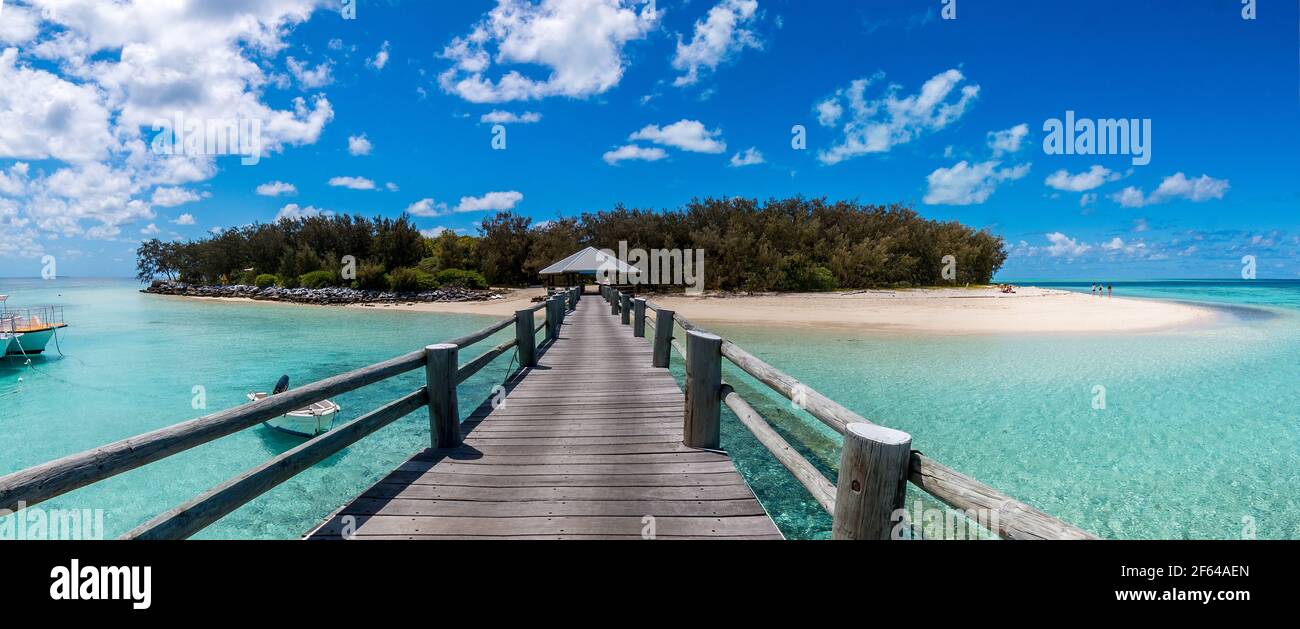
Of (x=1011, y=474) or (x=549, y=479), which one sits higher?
(x=549, y=479)

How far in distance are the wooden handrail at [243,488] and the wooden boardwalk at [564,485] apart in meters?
0.39

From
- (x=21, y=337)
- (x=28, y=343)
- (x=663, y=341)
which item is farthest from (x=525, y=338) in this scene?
(x=28, y=343)

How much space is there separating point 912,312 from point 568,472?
2597cm

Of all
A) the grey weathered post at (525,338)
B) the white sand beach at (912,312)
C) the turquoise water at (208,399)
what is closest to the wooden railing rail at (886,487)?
the turquoise water at (208,399)

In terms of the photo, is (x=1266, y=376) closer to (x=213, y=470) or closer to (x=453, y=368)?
(x=453, y=368)

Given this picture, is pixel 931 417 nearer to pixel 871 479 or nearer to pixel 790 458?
pixel 790 458

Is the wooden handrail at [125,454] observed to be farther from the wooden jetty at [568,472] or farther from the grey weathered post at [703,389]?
the grey weathered post at [703,389]

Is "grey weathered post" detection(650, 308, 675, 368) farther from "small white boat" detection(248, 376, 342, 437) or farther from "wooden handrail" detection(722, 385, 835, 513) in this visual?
"small white boat" detection(248, 376, 342, 437)

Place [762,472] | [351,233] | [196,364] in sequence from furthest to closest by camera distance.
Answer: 1. [351,233]
2. [196,364]
3. [762,472]

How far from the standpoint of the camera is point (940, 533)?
193 inches
